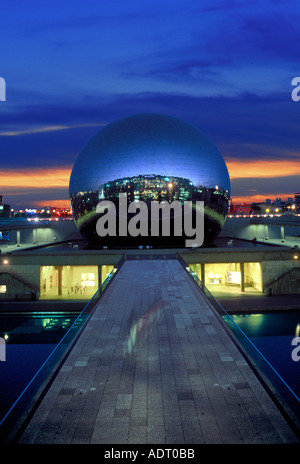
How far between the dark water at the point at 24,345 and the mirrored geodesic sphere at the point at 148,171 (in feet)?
26.4

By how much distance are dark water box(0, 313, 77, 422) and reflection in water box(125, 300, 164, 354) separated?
2926 millimetres

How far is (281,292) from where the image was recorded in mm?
20875

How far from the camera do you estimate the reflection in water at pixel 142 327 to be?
7898mm

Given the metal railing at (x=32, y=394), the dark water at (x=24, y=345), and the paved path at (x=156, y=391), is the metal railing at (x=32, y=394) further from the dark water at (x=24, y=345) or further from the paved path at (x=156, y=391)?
the dark water at (x=24, y=345)

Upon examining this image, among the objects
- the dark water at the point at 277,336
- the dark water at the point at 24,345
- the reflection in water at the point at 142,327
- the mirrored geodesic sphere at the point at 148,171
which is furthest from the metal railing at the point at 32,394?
the mirrored geodesic sphere at the point at 148,171

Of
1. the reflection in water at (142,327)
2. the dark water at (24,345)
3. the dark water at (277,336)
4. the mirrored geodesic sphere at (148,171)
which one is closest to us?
the reflection in water at (142,327)

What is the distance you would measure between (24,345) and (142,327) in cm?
576

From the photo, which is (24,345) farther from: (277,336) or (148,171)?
(148,171)

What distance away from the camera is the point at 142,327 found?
356 inches

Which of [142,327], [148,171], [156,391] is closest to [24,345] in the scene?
[142,327]

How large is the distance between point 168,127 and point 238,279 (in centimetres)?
1065

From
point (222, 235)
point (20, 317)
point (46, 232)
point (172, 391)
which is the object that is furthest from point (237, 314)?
point (46, 232)
